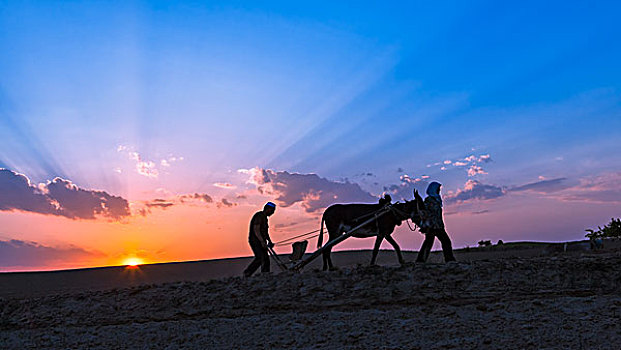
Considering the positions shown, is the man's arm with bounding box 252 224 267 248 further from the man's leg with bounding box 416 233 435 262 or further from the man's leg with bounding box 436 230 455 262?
the man's leg with bounding box 436 230 455 262

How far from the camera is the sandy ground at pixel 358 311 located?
8.16 meters

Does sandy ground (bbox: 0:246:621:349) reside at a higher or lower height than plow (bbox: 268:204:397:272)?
lower

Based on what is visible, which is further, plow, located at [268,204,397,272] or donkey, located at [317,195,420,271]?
donkey, located at [317,195,420,271]

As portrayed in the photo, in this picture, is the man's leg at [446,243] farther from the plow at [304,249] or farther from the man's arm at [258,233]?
the man's arm at [258,233]

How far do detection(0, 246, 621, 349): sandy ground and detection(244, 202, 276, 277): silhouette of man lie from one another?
1.74 metres

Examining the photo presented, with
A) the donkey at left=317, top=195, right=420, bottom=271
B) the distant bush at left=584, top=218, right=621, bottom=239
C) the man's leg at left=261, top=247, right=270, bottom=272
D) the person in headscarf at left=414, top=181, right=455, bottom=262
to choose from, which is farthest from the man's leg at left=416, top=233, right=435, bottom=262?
the distant bush at left=584, top=218, right=621, bottom=239

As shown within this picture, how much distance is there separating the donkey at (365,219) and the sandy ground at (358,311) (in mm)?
3710

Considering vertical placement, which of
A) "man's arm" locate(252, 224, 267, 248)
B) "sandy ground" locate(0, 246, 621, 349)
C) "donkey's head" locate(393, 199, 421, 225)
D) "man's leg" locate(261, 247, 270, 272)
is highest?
"donkey's head" locate(393, 199, 421, 225)

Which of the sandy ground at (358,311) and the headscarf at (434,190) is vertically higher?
the headscarf at (434,190)

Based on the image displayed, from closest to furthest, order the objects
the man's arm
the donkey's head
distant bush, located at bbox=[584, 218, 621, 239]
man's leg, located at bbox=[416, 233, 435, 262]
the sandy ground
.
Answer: the sandy ground < man's leg, located at bbox=[416, 233, 435, 262] < the man's arm < the donkey's head < distant bush, located at bbox=[584, 218, 621, 239]

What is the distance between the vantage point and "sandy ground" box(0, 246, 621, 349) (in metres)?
8.16

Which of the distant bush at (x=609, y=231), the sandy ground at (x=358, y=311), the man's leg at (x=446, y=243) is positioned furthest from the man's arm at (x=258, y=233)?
the distant bush at (x=609, y=231)

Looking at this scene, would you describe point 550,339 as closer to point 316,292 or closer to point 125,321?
point 316,292

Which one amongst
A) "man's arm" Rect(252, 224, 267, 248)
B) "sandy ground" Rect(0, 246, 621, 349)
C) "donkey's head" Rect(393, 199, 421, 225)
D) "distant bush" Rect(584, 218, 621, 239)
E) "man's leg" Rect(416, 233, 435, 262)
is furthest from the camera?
"distant bush" Rect(584, 218, 621, 239)
